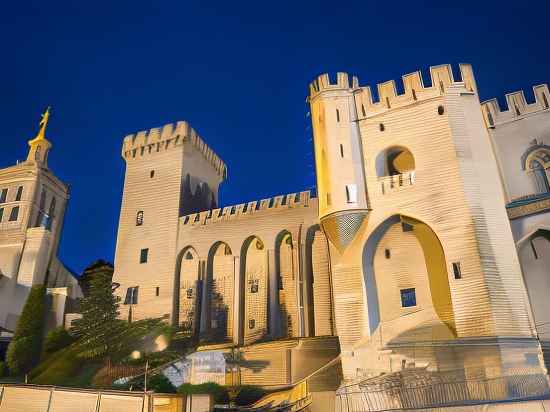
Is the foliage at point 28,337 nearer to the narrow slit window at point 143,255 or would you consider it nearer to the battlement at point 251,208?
the narrow slit window at point 143,255

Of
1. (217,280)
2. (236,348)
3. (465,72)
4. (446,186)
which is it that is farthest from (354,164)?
(217,280)

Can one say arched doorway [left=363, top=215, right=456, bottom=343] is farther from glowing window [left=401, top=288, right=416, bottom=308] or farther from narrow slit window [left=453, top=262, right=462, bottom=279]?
narrow slit window [left=453, top=262, right=462, bottom=279]

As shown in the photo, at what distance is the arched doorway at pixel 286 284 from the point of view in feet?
→ 94.0

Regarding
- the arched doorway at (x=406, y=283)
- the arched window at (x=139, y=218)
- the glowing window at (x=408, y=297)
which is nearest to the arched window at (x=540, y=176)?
the arched doorway at (x=406, y=283)

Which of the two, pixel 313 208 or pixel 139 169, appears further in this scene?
pixel 139 169

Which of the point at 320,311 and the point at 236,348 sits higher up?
the point at 320,311

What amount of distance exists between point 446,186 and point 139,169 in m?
25.3

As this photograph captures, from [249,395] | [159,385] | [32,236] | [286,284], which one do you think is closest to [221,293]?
[286,284]

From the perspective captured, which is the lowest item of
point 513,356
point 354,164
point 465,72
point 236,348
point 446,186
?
point 513,356

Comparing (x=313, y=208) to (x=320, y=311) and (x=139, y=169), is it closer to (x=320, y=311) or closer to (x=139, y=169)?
(x=320, y=311)

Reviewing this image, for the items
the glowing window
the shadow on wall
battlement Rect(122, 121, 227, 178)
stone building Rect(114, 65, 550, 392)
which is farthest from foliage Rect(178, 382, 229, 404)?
battlement Rect(122, 121, 227, 178)

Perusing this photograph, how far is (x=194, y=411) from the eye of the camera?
1409 cm

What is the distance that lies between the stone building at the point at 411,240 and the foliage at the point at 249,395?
1.59 m

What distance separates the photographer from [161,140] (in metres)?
36.7
